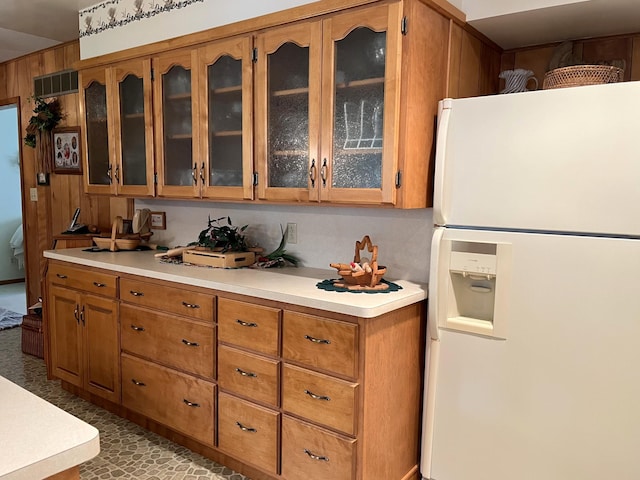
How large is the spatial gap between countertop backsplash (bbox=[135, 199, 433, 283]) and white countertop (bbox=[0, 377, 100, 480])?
1.72 m

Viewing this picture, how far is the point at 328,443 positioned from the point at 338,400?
0.62 ft

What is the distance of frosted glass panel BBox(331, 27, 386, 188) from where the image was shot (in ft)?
6.77

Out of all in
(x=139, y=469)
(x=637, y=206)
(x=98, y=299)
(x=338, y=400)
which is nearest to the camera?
(x=637, y=206)

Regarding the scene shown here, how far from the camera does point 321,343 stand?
78.4 inches

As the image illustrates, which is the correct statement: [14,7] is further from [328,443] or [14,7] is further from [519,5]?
[328,443]

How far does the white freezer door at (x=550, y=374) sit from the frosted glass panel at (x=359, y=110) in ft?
1.51

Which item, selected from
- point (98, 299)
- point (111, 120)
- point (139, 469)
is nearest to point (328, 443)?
point (139, 469)

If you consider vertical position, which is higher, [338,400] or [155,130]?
[155,130]

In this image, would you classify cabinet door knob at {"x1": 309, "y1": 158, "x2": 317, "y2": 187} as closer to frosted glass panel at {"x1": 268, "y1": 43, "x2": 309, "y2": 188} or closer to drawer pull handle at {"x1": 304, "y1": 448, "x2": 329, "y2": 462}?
frosted glass panel at {"x1": 268, "y1": 43, "x2": 309, "y2": 188}

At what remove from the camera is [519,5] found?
205 cm

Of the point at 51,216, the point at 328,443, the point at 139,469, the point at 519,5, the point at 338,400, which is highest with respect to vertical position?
the point at 519,5

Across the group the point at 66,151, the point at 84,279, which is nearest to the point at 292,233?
the point at 84,279

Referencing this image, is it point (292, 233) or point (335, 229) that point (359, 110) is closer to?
point (335, 229)

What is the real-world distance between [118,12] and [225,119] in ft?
4.17
